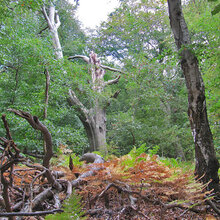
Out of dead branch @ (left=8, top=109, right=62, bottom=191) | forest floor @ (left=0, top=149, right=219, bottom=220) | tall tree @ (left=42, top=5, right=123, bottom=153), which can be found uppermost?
tall tree @ (left=42, top=5, right=123, bottom=153)

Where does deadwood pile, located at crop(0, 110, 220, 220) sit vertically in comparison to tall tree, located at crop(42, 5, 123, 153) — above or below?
below

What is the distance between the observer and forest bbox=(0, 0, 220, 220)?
89 centimetres

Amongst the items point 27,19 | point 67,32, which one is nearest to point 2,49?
point 27,19

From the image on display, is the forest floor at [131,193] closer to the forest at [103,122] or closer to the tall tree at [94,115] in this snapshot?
the forest at [103,122]

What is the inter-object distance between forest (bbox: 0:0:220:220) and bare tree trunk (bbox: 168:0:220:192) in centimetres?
1

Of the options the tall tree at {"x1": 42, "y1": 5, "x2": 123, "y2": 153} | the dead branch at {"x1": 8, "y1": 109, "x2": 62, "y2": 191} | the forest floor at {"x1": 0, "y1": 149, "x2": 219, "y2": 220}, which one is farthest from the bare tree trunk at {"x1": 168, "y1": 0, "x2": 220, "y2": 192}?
the tall tree at {"x1": 42, "y1": 5, "x2": 123, "y2": 153}

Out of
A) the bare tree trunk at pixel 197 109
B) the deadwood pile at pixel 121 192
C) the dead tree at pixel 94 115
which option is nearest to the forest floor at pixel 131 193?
the deadwood pile at pixel 121 192

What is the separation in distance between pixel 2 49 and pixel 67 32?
13.3 metres

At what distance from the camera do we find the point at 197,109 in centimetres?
210

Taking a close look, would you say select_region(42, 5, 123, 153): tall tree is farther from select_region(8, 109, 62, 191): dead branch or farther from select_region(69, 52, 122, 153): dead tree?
select_region(8, 109, 62, 191): dead branch

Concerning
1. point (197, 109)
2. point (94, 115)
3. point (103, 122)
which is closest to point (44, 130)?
point (197, 109)

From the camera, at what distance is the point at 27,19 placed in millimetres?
8273

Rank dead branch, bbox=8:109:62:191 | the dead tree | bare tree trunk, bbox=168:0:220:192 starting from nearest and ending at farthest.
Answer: dead branch, bbox=8:109:62:191, bare tree trunk, bbox=168:0:220:192, the dead tree

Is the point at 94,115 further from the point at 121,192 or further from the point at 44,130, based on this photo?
the point at 44,130
